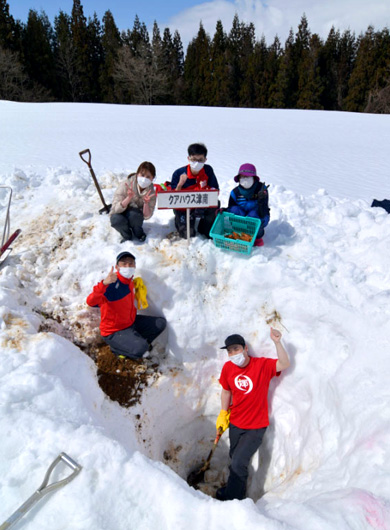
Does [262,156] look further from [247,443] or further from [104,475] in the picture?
[104,475]

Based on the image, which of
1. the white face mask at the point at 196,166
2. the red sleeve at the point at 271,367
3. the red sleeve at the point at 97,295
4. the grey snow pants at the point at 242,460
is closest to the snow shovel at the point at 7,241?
the red sleeve at the point at 97,295

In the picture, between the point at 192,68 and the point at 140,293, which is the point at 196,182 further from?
the point at 192,68

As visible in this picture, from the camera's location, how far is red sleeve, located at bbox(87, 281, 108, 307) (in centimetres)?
342

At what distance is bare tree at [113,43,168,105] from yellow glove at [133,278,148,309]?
32.5 meters

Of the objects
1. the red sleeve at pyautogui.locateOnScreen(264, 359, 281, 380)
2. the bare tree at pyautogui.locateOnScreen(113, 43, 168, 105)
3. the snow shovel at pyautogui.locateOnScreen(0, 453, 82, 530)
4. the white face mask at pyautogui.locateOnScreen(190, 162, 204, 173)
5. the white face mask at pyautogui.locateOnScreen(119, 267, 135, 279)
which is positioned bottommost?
the red sleeve at pyautogui.locateOnScreen(264, 359, 281, 380)

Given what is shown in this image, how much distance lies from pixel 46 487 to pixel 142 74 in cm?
3473

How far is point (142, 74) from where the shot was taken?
103 ft

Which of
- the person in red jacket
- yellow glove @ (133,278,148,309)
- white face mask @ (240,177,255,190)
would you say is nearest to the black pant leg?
the person in red jacket

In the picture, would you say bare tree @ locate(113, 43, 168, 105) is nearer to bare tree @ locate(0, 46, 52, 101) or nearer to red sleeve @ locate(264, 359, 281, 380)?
bare tree @ locate(0, 46, 52, 101)

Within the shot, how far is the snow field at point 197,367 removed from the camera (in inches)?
81.7

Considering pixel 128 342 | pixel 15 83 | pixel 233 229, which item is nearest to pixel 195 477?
pixel 128 342

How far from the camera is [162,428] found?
3771 mm

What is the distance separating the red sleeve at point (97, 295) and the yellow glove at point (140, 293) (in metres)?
0.39

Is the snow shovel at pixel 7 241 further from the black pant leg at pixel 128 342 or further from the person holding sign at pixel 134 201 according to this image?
the black pant leg at pixel 128 342
